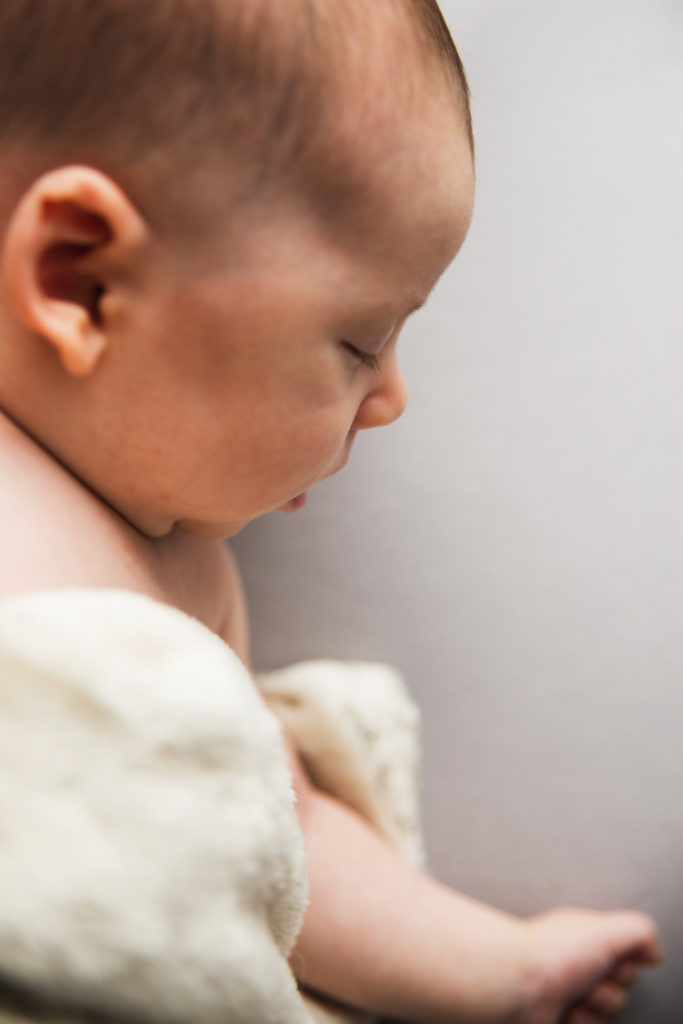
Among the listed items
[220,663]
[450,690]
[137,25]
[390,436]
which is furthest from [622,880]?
[137,25]

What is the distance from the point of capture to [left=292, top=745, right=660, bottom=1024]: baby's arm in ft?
2.61

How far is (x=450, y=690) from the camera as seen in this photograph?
968 millimetres

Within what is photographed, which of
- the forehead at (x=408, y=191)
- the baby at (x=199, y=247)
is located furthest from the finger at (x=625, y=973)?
the forehead at (x=408, y=191)

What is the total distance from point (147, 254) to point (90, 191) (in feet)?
0.16

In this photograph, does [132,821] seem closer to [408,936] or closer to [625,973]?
[408,936]

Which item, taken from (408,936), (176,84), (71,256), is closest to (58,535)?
(71,256)

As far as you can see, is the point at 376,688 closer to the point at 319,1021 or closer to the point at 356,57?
the point at 319,1021

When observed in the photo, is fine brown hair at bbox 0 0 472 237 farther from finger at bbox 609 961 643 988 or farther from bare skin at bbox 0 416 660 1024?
finger at bbox 609 961 643 988

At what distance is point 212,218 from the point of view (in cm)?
52

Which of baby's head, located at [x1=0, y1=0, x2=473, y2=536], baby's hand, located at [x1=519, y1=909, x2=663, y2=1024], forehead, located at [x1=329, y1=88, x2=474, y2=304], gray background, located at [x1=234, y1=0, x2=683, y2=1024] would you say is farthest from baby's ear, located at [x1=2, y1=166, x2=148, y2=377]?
baby's hand, located at [x1=519, y1=909, x2=663, y2=1024]

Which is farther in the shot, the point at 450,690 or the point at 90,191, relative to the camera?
the point at 450,690

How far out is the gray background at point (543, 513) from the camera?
0.91m

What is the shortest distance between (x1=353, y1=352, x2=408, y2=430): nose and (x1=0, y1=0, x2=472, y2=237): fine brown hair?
18cm

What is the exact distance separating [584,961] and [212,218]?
0.79 meters
